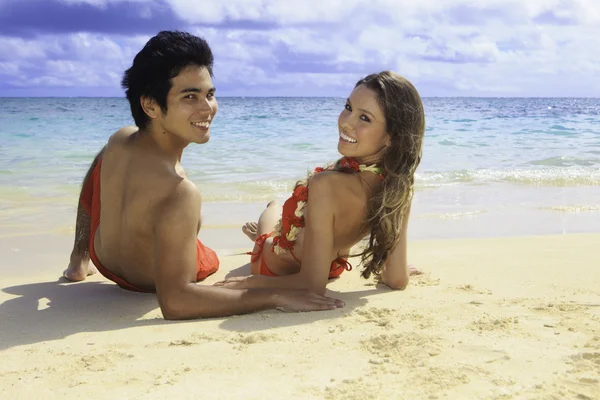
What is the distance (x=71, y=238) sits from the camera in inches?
215

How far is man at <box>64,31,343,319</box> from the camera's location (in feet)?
10.5

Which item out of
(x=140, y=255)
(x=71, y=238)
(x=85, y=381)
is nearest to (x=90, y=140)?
(x=71, y=238)

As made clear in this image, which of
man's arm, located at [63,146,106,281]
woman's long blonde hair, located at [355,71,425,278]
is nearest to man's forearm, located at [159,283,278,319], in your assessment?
woman's long blonde hair, located at [355,71,425,278]

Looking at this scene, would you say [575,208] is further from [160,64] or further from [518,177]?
[160,64]

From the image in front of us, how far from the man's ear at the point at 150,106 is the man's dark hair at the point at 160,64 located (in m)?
0.02

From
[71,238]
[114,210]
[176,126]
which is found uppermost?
[176,126]

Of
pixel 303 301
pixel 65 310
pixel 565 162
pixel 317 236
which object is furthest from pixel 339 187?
pixel 565 162

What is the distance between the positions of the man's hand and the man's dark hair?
1168 mm

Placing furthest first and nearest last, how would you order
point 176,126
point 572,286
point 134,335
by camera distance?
point 572,286
point 176,126
point 134,335

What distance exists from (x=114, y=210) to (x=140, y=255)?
0.96 feet

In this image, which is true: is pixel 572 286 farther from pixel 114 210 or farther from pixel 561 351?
pixel 114 210

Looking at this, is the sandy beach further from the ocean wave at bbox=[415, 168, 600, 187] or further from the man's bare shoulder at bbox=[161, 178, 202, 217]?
the ocean wave at bbox=[415, 168, 600, 187]

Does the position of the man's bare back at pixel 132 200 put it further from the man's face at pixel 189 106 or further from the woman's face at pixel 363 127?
the woman's face at pixel 363 127

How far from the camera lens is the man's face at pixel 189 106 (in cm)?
340
